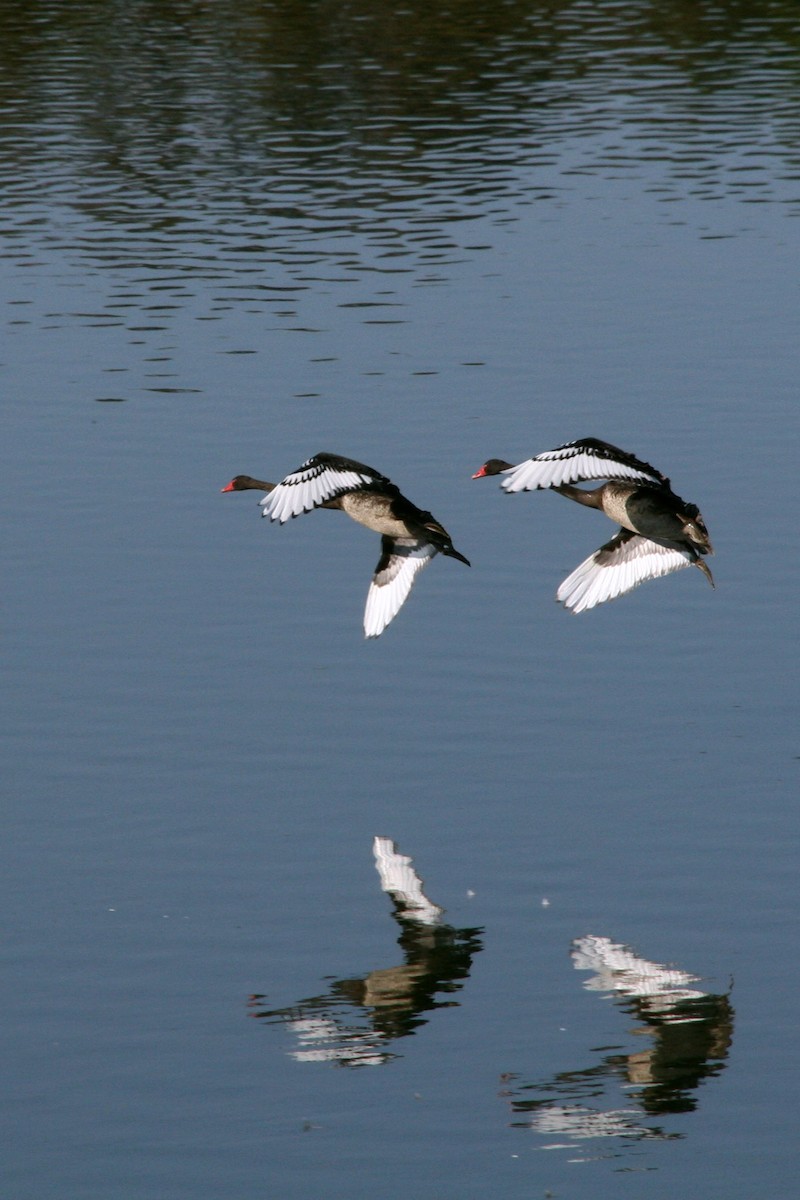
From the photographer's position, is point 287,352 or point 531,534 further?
point 287,352

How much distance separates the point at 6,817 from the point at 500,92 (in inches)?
1922

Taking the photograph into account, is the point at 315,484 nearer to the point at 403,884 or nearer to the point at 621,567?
the point at 621,567

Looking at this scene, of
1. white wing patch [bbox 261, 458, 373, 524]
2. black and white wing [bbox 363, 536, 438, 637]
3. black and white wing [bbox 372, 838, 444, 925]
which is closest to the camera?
black and white wing [bbox 372, 838, 444, 925]

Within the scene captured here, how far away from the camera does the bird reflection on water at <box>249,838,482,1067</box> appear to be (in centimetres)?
1625

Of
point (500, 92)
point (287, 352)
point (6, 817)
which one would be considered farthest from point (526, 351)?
point (500, 92)

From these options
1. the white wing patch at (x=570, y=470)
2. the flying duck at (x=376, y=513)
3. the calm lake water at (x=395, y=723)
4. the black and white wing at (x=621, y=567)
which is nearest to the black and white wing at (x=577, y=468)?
the white wing patch at (x=570, y=470)

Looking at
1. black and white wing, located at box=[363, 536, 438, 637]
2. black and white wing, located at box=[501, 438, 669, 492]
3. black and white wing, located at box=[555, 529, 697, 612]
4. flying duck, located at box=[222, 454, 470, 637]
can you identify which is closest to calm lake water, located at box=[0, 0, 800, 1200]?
black and white wing, located at box=[363, 536, 438, 637]

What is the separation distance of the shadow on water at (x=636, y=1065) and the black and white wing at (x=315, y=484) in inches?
227

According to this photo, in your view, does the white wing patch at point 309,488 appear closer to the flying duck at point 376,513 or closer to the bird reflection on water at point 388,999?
the flying duck at point 376,513

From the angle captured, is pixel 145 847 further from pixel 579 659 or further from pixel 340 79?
pixel 340 79

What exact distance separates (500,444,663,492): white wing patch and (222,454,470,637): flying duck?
188 cm

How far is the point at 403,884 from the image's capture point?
1897 centimetres

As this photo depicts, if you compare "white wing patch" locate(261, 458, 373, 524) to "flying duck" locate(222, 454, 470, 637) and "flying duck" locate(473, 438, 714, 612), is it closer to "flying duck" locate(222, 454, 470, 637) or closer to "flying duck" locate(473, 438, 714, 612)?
"flying duck" locate(222, 454, 470, 637)

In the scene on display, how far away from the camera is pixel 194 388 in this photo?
118 ft
